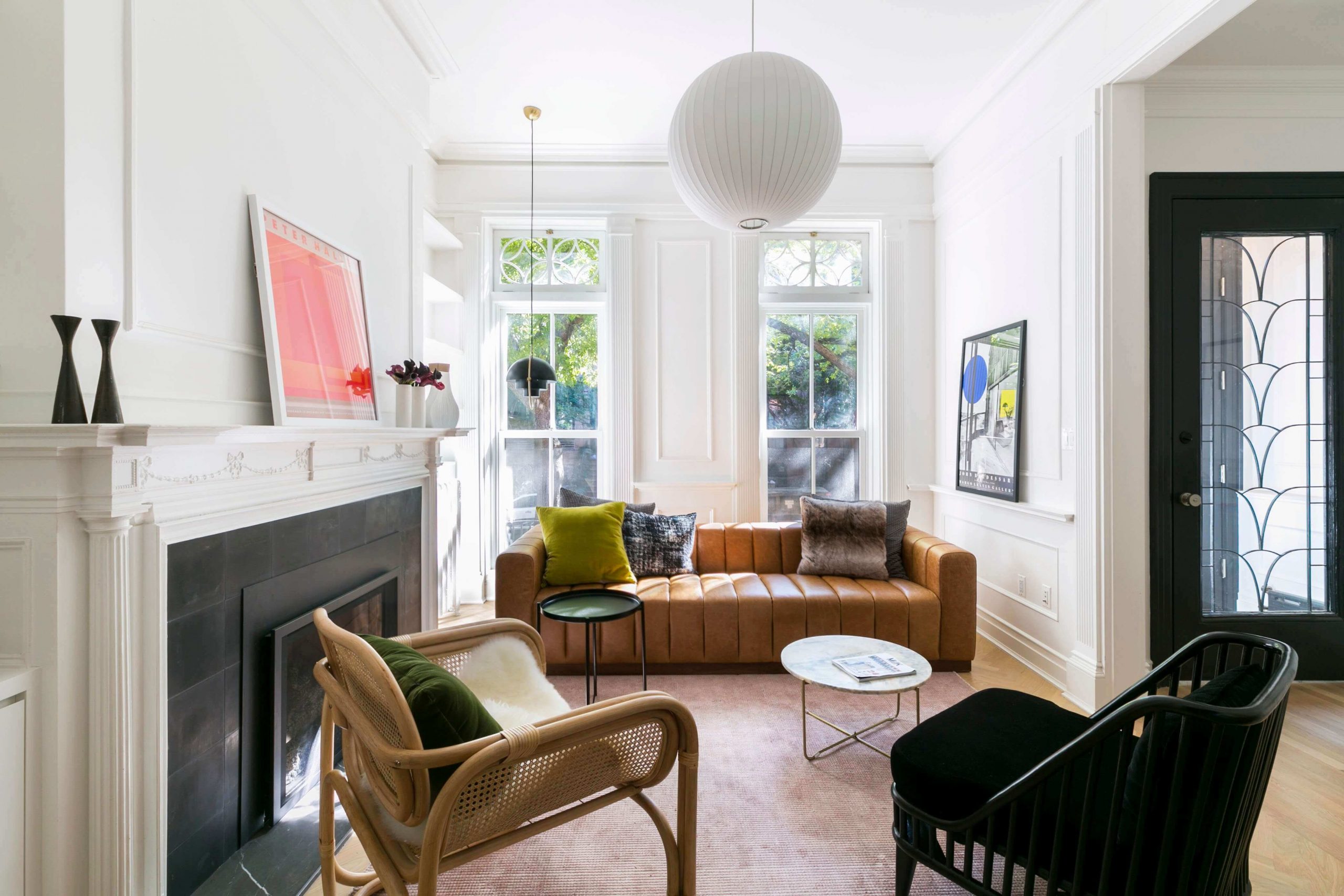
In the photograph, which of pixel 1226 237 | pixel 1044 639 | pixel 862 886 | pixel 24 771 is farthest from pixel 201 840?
pixel 1226 237

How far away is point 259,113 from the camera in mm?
1879

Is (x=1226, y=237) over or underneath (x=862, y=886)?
over

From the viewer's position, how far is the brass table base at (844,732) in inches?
90.8

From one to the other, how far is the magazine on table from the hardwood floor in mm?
981

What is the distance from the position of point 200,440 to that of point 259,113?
113 cm

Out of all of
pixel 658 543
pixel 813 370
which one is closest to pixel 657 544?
pixel 658 543

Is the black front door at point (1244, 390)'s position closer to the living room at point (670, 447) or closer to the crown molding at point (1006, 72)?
the living room at point (670, 447)

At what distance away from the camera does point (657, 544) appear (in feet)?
11.6

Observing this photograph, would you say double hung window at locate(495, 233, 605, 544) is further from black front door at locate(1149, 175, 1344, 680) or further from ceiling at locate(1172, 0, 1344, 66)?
ceiling at locate(1172, 0, 1344, 66)

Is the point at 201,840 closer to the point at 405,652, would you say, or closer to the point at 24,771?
the point at 24,771

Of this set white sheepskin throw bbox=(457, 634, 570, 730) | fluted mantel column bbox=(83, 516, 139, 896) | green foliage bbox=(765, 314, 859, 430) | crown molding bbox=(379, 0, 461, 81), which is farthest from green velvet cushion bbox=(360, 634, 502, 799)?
green foliage bbox=(765, 314, 859, 430)

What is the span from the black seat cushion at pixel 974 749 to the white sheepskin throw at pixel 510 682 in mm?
886

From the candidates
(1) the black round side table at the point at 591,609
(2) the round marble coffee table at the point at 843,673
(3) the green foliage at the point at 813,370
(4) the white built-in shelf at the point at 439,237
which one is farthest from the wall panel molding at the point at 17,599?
(3) the green foliage at the point at 813,370

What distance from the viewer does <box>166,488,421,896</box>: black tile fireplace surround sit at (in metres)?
1.44
